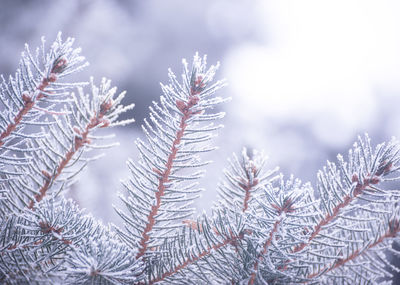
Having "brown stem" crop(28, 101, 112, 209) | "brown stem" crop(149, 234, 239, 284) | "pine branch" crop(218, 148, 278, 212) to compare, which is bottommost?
"brown stem" crop(149, 234, 239, 284)

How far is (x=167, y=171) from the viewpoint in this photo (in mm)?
384

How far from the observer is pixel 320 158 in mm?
1607

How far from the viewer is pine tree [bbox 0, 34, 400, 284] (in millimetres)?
354

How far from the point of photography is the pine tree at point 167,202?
35cm

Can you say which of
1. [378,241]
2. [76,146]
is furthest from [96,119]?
[378,241]

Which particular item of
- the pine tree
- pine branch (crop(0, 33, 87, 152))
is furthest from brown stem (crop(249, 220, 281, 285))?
pine branch (crop(0, 33, 87, 152))

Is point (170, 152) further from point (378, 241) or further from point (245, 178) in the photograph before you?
point (378, 241)

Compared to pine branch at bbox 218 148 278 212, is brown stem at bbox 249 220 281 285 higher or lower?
lower

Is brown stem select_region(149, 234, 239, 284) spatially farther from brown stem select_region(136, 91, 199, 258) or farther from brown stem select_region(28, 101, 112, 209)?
brown stem select_region(28, 101, 112, 209)

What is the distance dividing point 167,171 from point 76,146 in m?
0.10

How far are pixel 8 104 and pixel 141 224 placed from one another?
0.61 feet

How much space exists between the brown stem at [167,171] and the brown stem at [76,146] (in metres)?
0.07

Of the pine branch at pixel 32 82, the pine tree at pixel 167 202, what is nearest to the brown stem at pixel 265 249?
the pine tree at pixel 167 202

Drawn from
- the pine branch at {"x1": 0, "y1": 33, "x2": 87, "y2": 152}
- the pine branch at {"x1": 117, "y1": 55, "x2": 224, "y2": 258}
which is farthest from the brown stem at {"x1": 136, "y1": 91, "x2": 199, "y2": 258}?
the pine branch at {"x1": 0, "y1": 33, "x2": 87, "y2": 152}
